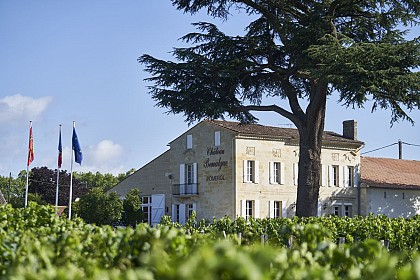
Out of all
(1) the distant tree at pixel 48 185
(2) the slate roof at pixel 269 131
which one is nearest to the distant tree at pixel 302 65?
(2) the slate roof at pixel 269 131

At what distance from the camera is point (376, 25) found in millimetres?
24391

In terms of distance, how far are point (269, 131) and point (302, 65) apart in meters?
17.9

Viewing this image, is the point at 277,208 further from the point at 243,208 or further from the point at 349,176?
the point at 349,176

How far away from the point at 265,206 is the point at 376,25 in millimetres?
17596

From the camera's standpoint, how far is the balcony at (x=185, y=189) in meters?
41.5

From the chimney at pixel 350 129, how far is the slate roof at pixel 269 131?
0.49 metres

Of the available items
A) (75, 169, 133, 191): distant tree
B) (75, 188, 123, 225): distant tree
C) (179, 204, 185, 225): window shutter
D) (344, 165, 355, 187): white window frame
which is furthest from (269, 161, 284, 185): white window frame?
(75, 169, 133, 191): distant tree

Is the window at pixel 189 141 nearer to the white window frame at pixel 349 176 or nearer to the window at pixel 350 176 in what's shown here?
the white window frame at pixel 349 176

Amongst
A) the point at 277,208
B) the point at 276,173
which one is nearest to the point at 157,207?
the point at 277,208

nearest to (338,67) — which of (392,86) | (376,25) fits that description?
(392,86)

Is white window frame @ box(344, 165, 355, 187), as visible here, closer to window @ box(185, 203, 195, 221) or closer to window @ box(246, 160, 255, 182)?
window @ box(246, 160, 255, 182)

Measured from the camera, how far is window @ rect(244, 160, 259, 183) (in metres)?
39.3

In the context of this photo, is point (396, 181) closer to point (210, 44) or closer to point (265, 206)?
point (265, 206)

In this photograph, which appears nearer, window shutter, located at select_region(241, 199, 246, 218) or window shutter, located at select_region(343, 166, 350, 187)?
window shutter, located at select_region(241, 199, 246, 218)
